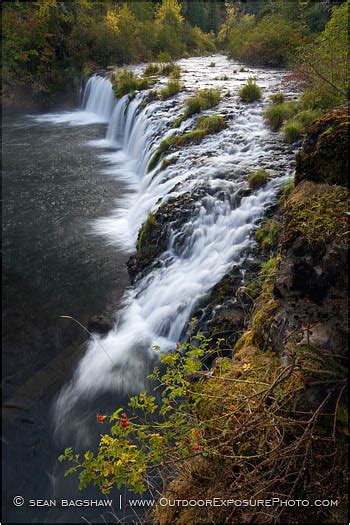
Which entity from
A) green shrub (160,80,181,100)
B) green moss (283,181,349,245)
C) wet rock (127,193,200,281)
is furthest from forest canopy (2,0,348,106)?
green moss (283,181,349,245)

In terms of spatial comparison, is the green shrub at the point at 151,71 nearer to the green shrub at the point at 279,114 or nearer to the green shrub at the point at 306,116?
the green shrub at the point at 279,114

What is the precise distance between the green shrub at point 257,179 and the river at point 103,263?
121mm

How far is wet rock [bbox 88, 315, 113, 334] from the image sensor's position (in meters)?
5.74

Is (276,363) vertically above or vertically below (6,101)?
below

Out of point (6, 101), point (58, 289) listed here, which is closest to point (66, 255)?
point (58, 289)

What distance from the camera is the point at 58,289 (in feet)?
21.6

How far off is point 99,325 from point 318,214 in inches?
164

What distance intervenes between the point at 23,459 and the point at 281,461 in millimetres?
3453

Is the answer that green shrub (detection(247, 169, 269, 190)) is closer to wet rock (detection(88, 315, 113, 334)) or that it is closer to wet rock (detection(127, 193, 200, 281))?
wet rock (detection(127, 193, 200, 281))

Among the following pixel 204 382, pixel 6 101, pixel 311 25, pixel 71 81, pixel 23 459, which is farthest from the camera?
pixel 71 81

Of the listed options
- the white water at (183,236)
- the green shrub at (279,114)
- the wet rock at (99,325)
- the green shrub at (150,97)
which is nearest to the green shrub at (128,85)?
the green shrub at (150,97)

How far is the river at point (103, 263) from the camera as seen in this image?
14.8 ft

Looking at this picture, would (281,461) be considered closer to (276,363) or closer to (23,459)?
(276,363)

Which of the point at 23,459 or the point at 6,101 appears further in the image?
the point at 6,101
